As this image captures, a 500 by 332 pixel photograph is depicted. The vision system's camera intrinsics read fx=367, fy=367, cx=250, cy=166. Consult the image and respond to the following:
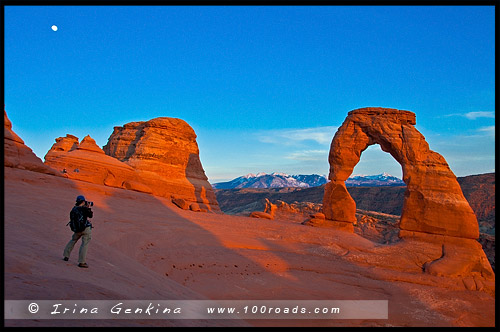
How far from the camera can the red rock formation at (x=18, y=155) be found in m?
14.2

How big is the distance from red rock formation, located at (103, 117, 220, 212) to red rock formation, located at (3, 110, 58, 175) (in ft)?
27.8

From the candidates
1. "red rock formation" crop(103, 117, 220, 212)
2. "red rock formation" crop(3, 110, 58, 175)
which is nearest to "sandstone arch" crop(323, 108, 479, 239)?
"red rock formation" crop(103, 117, 220, 212)

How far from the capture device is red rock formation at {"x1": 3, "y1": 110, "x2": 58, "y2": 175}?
1421 centimetres

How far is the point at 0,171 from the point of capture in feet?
18.1

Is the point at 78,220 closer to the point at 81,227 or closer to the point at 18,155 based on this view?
the point at 81,227

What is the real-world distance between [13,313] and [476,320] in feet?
35.1

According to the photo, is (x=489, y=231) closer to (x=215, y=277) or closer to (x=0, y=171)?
(x=215, y=277)

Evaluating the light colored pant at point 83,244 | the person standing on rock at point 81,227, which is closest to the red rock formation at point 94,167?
the light colored pant at point 83,244

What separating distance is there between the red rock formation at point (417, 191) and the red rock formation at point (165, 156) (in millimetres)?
10880

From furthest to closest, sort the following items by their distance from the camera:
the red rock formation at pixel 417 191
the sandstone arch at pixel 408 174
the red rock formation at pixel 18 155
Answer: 1. the sandstone arch at pixel 408 174
2. the red rock formation at pixel 18 155
3. the red rock formation at pixel 417 191

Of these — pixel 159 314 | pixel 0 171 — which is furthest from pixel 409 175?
pixel 0 171

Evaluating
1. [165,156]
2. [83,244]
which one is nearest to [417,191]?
[83,244]

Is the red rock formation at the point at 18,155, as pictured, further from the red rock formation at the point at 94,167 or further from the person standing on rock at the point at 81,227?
the person standing on rock at the point at 81,227

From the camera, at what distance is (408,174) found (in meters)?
15.8
